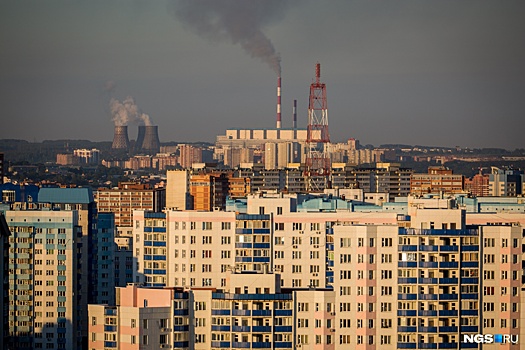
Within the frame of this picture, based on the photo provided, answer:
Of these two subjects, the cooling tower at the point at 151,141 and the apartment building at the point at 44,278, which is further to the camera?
the cooling tower at the point at 151,141

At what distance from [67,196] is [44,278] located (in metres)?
6.76

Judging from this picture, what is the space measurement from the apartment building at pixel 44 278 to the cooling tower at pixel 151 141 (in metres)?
90.5

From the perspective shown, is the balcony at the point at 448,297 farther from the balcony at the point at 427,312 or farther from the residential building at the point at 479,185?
the residential building at the point at 479,185

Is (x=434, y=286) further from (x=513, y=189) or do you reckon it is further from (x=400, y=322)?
(x=513, y=189)

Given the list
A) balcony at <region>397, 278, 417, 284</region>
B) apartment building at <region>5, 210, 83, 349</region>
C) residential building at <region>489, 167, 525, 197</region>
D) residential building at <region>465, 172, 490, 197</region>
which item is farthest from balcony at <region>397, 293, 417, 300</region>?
Answer: residential building at <region>465, 172, 490, 197</region>

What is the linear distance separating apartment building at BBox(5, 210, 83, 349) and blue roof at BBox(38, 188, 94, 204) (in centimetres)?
501

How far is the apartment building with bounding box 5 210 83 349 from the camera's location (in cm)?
3309

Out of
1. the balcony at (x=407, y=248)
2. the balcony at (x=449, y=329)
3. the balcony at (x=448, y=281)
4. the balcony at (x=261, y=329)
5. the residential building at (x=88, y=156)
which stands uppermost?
the residential building at (x=88, y=156)

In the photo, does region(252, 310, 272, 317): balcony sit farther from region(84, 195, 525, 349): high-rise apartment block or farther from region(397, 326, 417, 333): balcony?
region(397, 326, 417, 333): balcony

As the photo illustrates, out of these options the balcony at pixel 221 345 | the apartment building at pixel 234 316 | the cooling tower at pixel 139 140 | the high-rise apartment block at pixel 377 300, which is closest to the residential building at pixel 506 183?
the high-rise apartment block at pixel 377 300

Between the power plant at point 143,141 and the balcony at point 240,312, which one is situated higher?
the power plant at point 143,141

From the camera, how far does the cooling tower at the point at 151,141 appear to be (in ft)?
411

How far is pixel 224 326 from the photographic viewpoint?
81.8 feet

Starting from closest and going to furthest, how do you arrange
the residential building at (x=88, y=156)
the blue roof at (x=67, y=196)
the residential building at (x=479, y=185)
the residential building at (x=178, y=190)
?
the blue roof at (x=67, y=196), the residential building at (x=178, y=190), the residential building at (x=479, y=185), the residential building at (x=88, y=156)
